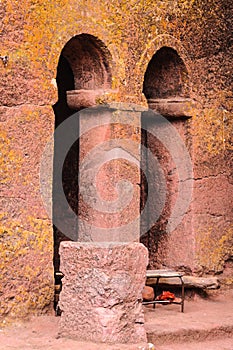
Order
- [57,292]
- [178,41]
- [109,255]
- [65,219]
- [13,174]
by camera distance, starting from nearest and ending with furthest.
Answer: [109,255]
[13,174]
[57,292]
[178,41]
[65,219]

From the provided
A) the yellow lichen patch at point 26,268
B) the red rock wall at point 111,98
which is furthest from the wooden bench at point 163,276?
the yellow lichen patch at point 26,268

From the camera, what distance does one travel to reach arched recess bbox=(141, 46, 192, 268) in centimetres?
928

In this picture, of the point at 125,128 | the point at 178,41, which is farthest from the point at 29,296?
the point at 178,41

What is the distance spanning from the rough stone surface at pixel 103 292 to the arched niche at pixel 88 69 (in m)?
1.90

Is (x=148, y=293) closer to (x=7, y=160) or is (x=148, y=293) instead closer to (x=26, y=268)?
(x=26, y=268)

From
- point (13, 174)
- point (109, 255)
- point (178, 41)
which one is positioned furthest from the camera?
point (178, 41)

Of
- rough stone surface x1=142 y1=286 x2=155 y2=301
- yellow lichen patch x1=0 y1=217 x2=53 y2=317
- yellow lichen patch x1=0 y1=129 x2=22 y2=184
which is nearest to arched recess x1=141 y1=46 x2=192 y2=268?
rough stone surface x1=142 y1=286 x2=155 y2=301

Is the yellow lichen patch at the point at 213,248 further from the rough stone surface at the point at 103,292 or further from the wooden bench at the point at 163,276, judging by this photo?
the rough stone surface at the point at 103,292

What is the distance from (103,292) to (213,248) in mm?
2870

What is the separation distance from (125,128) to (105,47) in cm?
75

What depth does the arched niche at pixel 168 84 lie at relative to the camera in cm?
926

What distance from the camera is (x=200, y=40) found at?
9.43 m

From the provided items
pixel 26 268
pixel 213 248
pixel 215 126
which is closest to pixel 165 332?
pixel 26 268

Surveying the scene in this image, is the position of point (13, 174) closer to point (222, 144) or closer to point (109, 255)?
point (109, 255)
